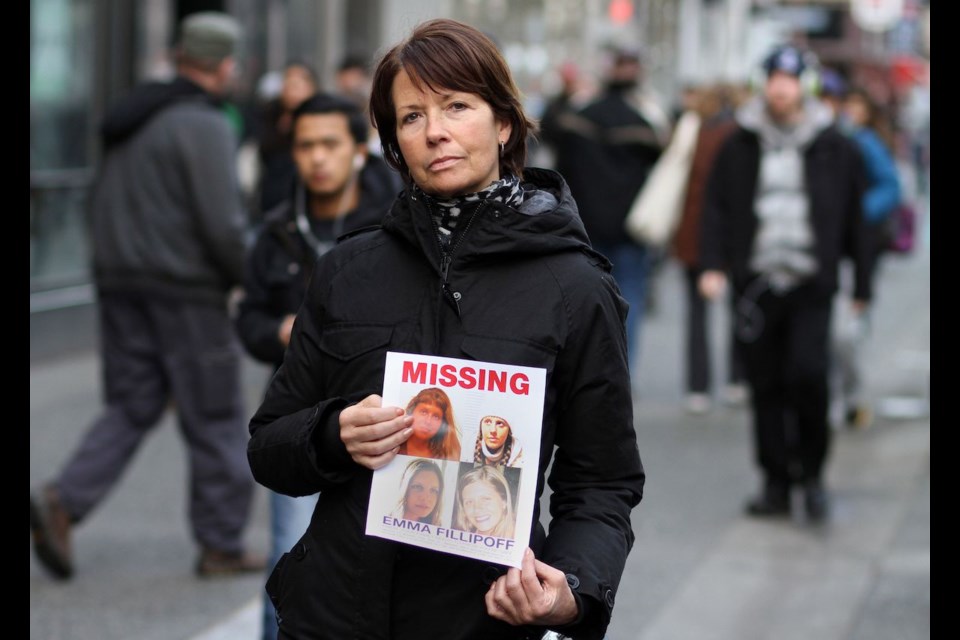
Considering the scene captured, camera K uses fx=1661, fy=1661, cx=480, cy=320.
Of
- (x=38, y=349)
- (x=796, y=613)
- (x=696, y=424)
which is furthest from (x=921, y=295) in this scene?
(x=796, y=613)

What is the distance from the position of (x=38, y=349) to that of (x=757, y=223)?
18.6ft

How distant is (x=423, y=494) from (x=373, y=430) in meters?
0.13

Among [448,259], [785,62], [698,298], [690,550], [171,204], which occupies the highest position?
[785,62]

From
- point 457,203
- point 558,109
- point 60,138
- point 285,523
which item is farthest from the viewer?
point 558,109

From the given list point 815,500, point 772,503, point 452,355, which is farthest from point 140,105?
point 452,355

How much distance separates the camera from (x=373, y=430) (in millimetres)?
2568

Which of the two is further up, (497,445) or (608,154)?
(608,154)

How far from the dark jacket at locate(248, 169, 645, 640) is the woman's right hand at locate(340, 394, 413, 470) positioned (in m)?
0.05

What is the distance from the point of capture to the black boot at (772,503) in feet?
24.7

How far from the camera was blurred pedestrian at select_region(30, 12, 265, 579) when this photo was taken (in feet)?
20.9

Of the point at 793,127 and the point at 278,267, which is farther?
the point at 793,127

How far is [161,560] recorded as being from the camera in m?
6.57

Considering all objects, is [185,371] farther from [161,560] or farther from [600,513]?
[600,513]

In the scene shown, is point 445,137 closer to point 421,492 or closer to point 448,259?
point 448,259
